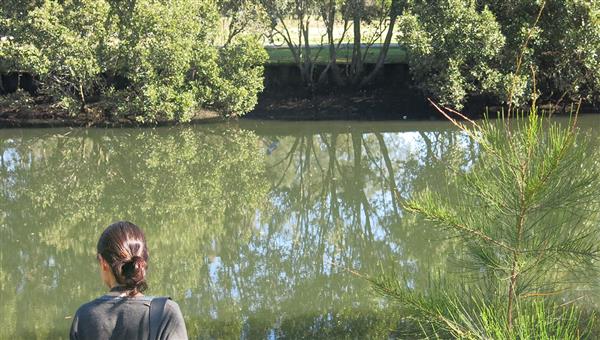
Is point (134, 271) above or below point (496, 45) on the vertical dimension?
below

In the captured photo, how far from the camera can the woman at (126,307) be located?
82.1 inches

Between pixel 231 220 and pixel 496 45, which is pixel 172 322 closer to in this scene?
pixel 231 220

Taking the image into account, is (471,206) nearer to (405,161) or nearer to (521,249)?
(521,249)

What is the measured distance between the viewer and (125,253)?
2.11 m

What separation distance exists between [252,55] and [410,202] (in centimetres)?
1780

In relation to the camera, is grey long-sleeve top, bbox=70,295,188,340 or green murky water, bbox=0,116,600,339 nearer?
grey long-sleeve top, bbox=70,295,188,340

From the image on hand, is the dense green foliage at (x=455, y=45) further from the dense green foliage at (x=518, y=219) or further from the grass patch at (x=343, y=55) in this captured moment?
the dense green foliage at (x=518, y=219)

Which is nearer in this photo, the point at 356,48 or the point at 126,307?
the point at 126,307

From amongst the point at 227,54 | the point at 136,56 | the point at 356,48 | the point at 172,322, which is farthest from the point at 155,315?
the point at 356,48

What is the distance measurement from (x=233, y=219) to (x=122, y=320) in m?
8.81

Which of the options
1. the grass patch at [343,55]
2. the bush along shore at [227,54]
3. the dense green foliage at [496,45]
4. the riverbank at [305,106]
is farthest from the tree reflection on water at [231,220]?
the grass patch at [343,55]

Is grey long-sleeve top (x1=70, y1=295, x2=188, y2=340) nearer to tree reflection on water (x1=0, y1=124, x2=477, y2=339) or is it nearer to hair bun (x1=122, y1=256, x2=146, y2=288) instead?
hair bun (x1=122, y1=256, x2=146, y2=288)

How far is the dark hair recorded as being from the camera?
6.91ft

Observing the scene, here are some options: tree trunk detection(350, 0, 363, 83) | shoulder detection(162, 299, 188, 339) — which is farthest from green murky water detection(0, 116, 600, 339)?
tree trunk detection(350, 0, 363, 83)
